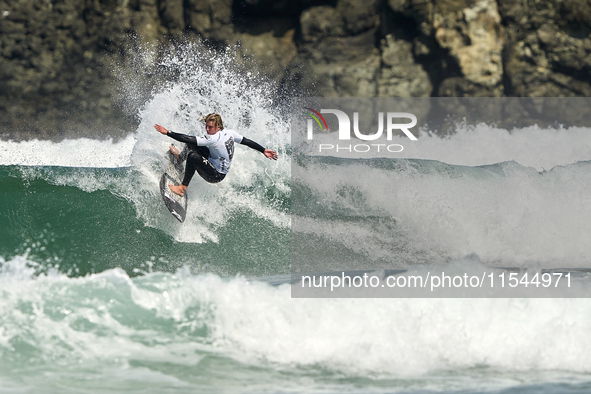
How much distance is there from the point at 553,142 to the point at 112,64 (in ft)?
43.8

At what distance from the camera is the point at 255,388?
361 centimetres

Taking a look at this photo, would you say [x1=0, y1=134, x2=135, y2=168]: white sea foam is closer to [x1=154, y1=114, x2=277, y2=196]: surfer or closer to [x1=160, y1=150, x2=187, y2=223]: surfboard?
[x1=160, y1=150, x2=187, y2=223]: surfboard

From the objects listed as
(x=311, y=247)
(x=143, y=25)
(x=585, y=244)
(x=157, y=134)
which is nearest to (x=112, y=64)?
(x=143, y=25)

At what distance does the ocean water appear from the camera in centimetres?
379

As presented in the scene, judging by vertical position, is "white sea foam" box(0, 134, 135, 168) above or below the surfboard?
above

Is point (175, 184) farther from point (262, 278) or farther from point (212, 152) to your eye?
point (262, 278)

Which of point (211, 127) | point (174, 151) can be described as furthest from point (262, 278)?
point (174, 151)

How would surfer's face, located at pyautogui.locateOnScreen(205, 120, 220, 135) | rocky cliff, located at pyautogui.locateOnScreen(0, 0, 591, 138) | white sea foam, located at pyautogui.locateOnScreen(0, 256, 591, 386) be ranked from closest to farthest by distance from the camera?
white sea foam, located at pyautogui.locateOnScreen(0, 256, 591, 386) → surfer's face, located at pyautogui.locateOnScreen(205, 120, 220, 135) → rocky cliff, located at pyautogui.locateOnScreen(0, 0, 591, 138)

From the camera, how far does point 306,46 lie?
17500mm

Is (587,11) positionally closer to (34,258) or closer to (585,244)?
(585,244)

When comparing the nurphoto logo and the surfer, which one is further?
the nurphoto logo

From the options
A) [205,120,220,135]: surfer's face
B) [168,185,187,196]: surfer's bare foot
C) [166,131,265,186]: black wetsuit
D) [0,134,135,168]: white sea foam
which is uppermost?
[0,134,135,168]: white sea foam

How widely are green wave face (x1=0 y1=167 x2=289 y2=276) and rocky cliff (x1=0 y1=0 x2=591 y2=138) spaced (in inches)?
420

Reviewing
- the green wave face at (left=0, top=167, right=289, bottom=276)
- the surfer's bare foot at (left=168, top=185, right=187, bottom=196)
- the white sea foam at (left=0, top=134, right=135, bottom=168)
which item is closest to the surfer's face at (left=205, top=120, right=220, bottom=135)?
the surfer's bare foot at (left=168, top=185, right=187, bottom=196)
